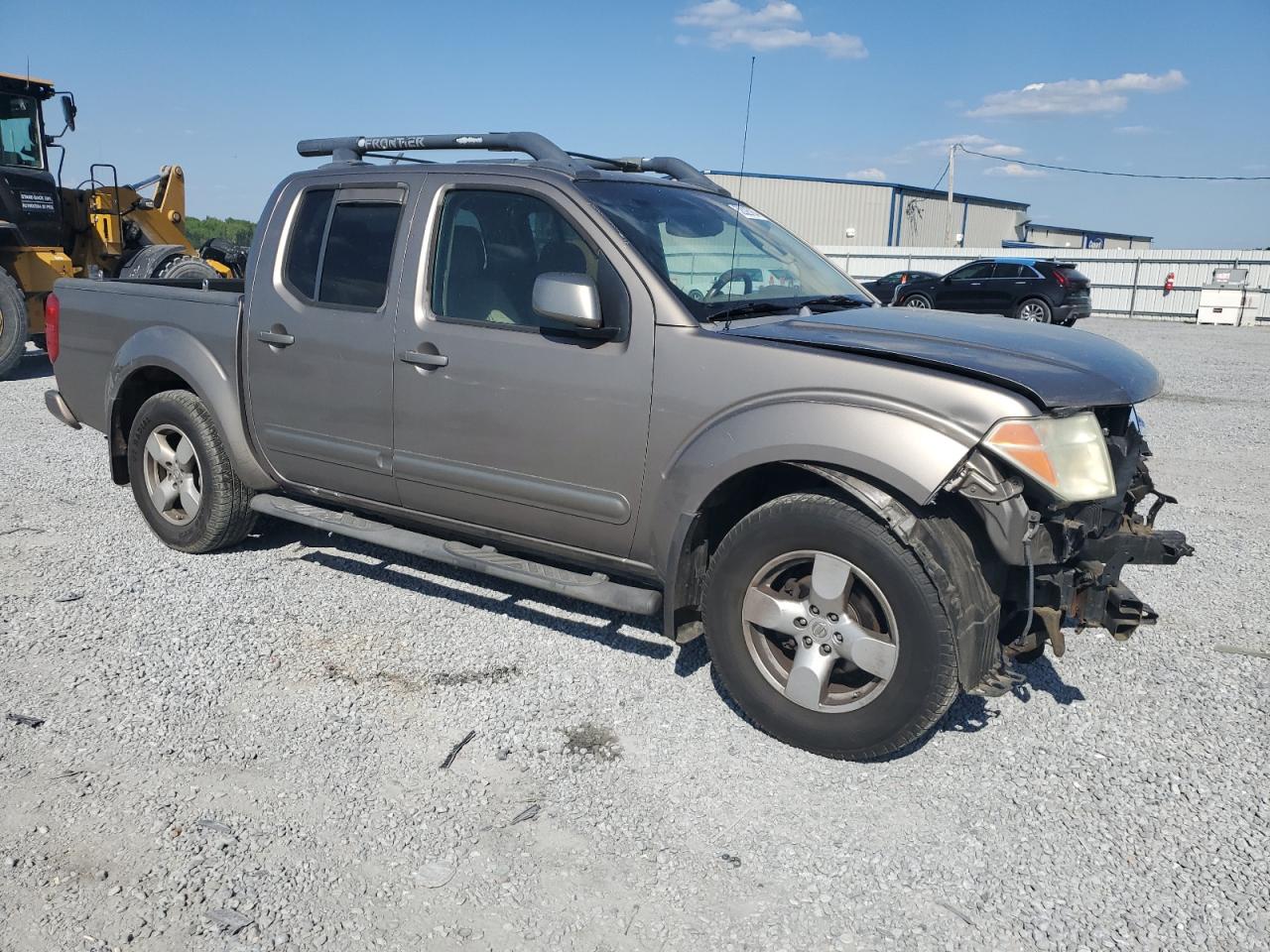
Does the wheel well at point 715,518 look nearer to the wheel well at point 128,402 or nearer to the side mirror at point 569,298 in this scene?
the side mirror at point 569,298

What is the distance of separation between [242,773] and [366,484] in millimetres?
1570

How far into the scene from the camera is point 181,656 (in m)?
4.08

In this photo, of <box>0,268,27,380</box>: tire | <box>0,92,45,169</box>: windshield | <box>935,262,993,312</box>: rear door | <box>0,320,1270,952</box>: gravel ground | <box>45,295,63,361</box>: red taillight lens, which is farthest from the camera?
<box>935,262,993,312</box>: rear door

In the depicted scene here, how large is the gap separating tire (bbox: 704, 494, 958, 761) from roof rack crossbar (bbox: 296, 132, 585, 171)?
5.80 feet

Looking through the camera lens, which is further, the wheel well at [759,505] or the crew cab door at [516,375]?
the crew cab door at [516,375]

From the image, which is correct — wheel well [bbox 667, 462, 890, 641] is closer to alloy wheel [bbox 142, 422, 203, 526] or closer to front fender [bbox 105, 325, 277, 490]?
front fender [bbox 105, 325, 277, 490]

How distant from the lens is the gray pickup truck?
3082 mm

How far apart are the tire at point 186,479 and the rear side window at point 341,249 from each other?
0.95 meters

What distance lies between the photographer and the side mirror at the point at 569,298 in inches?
138

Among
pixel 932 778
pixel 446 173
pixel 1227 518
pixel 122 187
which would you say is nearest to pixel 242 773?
pixel 932 778

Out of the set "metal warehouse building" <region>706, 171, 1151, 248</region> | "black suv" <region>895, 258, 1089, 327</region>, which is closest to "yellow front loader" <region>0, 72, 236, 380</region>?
"black suv" <region>895, 258, 1089, 327</region>

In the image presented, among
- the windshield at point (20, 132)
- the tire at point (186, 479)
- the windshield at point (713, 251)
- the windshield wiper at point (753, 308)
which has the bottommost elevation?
the tire at point (186, 479)

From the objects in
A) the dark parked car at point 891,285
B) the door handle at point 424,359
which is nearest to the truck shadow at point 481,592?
the door handle at point 424,359

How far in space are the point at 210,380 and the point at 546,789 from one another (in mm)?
2880
